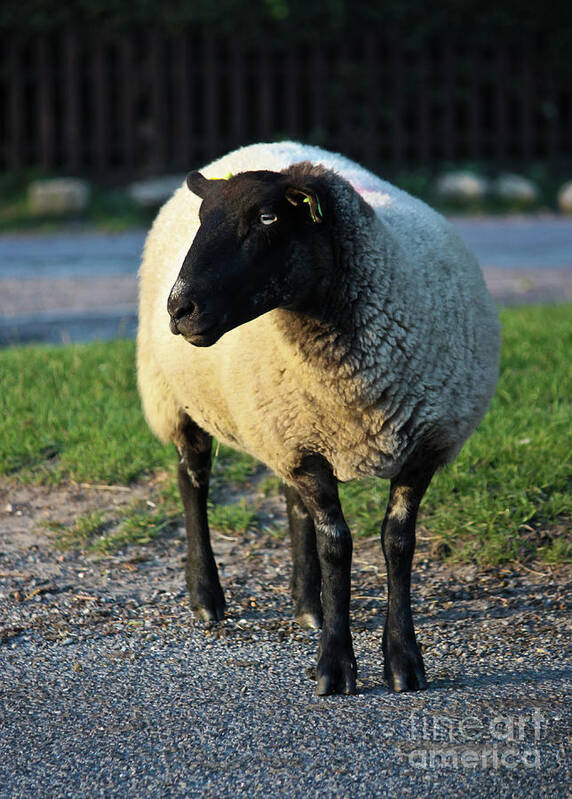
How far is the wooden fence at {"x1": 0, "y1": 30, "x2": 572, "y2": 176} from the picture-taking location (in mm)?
15914

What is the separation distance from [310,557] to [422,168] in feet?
43.1

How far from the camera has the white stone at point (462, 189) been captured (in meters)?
15.4

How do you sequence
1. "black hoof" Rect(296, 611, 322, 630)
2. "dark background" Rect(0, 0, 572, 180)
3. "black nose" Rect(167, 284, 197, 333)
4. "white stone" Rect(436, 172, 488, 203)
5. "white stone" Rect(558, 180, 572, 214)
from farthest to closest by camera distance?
"dark background" Rect(0, 0, 572, 180), "white stone" Rect(436, 172, 488, 203), "white stone" Rect(558, 180, 572, 214), "black hoof" Rect(296, 611, 322, 630), "black nose" Rect(167, 284, 197, 333)

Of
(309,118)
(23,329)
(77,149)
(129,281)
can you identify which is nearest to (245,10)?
(309,118)

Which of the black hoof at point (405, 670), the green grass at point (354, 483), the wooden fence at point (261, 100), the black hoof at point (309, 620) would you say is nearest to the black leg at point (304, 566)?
the black hoof at point (309, 620)

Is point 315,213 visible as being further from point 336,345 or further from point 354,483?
point 354,483

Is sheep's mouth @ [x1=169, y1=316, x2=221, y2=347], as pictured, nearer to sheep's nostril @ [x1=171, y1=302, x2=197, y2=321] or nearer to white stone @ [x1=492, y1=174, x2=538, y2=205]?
sheep's nostril @ [x1=171, y1=302, x2=197, y2=321]

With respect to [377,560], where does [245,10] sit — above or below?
above

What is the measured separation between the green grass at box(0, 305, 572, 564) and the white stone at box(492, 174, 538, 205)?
9.17 m

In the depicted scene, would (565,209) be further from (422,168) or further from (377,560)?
(377,560)

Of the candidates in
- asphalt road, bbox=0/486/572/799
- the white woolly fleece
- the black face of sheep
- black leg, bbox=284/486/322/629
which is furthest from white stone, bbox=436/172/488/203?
the black face of sheep

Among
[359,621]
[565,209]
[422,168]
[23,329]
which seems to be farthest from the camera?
[422,168]

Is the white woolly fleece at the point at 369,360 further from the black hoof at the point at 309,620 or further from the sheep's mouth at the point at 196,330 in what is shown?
the black hoof at the point at 309,620

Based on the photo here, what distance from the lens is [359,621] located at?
158 inches
